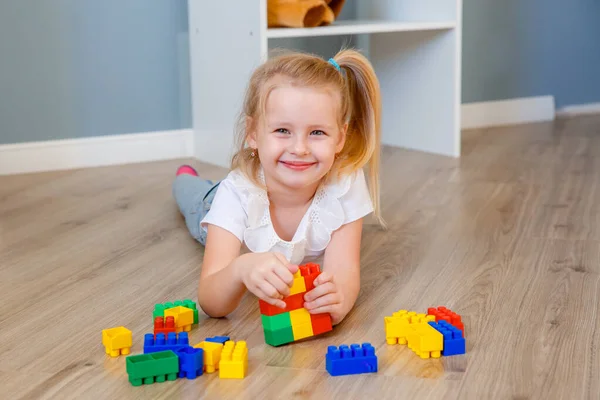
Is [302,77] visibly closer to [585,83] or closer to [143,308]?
[143,308]

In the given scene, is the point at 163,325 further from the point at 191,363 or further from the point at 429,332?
the point at 429,332

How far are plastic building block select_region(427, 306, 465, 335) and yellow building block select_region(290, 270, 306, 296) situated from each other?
6.9 inches

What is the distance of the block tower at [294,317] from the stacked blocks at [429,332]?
0.31 feet

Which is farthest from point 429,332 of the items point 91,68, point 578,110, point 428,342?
point 578,110

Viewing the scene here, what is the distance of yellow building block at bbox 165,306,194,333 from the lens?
1.10 m

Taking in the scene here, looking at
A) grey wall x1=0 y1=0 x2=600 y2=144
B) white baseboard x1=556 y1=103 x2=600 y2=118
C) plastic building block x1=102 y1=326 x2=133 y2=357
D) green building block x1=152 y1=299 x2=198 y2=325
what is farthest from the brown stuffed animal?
white baseboard x1=556 y1=103 x2=600 y2=118

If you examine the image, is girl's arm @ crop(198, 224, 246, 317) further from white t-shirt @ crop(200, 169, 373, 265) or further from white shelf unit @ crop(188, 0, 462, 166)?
white shelf unit @ crop(188, 0, 462, 166)

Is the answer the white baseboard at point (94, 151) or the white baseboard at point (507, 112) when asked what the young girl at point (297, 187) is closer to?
the white baseboard at point (94, 151)

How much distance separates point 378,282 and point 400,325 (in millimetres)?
266

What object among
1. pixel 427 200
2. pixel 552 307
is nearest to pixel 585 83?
pixel 427 200

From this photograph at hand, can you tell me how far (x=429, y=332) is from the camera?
1000 millimetres

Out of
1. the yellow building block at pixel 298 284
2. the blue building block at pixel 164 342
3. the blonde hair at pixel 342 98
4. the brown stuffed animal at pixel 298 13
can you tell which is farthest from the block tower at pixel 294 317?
the brown stuffed animal at pixel 298 13

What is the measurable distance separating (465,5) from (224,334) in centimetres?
191

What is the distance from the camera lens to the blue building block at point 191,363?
0.94 m
